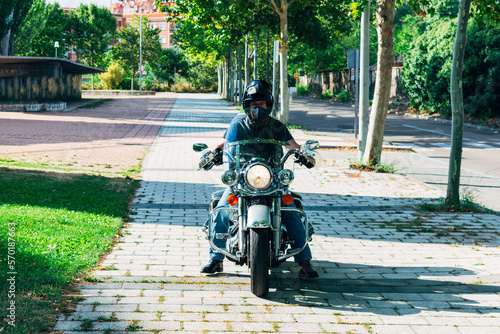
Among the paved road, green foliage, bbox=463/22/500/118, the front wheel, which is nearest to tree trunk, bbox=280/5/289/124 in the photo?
the paved road

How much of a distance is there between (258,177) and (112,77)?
66.5m

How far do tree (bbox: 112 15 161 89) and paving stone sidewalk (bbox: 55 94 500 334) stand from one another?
2723 inches

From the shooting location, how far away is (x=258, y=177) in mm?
4465

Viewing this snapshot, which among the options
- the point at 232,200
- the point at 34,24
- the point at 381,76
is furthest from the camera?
the point at 34,24

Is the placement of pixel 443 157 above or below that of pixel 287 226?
below

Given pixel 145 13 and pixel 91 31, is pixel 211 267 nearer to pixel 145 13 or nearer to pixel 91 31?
pixel 91 31

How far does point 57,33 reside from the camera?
67875mm

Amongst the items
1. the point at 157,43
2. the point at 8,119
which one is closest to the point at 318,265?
the point at 8,119

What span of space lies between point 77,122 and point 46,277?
67.0 feet

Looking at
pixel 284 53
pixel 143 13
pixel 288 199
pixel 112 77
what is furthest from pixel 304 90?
pixel 143 13

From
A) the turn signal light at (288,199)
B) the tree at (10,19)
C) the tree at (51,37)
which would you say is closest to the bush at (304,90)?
→ the tree at (51,37)

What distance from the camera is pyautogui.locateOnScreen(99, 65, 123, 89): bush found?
223ft

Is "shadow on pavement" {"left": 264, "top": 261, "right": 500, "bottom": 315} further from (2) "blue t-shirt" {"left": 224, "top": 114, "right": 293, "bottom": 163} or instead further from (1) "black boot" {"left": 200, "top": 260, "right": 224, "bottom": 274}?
(2) "blue t-shirt" {"left": 224, "top": 114, "right": 293, "bottom": 163}

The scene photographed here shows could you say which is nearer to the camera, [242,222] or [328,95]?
[242,222]
